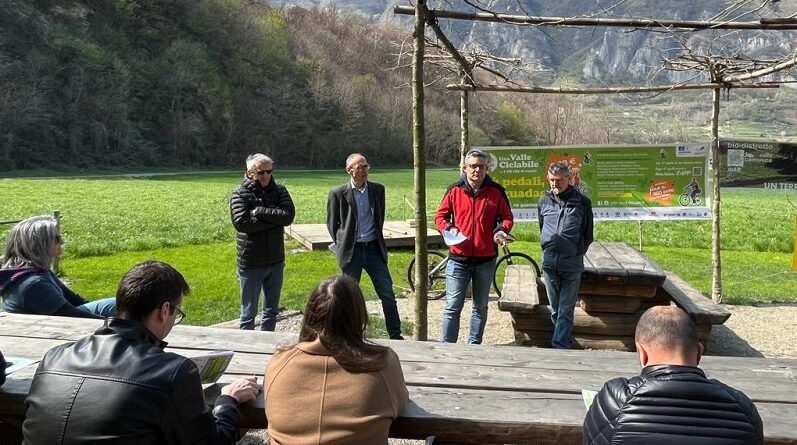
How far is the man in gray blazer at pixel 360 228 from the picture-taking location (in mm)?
6250

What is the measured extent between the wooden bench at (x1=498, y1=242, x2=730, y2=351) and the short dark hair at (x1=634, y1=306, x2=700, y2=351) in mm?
4051

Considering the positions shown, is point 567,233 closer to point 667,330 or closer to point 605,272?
point 605,272

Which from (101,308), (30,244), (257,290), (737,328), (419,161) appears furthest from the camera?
(737,328)

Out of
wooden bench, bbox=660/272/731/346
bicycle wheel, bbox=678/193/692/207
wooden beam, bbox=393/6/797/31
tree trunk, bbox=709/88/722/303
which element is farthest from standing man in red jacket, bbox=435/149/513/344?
bicycle wheel, bbox=678/193/692/207

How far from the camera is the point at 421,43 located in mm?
4934

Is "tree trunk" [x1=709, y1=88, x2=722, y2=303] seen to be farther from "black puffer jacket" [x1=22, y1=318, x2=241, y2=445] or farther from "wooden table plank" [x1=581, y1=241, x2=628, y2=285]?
"black puffer jacket" [x1=22, y1=318, x2=241, y2=445]

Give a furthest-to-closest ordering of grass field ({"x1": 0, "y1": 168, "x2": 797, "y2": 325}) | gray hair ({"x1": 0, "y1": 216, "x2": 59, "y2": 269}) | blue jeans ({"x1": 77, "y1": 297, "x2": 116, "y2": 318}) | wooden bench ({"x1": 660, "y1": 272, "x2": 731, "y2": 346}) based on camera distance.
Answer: grass field ({"x1": 0, "y1": 168, "x2": 797, "y2": 325})
wooden bench ({"x1": 660, "y1": 272, "x2": 731, "y2": 346})
blue jeans ({"x1": 77, "y1": 297, "x2": 116, "y2": 318})
gray hair ({"x1": 0, "y1": 216, "x2": 59, "y2": 269})

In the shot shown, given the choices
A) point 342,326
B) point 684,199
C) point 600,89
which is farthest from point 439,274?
point 342,326

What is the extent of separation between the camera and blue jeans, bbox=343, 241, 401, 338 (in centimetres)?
632

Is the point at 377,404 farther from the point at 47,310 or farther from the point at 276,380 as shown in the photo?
the point at 47,310

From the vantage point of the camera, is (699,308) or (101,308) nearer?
(101,308)

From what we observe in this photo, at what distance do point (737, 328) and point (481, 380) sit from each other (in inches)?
236

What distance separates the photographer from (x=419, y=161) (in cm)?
511

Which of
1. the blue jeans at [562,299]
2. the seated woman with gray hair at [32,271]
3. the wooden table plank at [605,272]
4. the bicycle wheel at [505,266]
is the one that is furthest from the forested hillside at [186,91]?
the seated woman with gray hair at [32,271]
